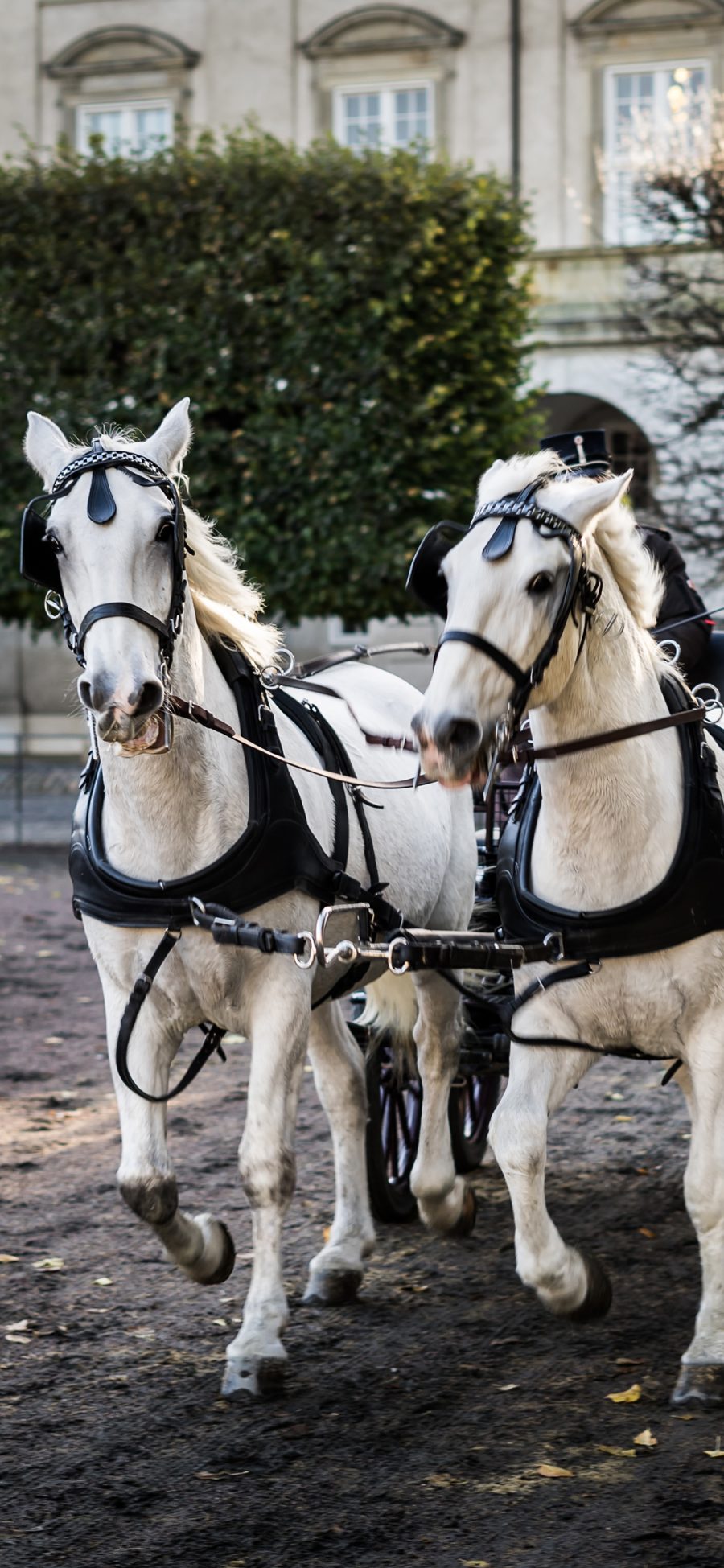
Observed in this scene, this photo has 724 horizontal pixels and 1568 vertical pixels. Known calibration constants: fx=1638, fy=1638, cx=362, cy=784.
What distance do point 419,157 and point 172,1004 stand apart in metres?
13.5

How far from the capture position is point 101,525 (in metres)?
3.44

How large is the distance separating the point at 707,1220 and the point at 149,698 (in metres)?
1.68

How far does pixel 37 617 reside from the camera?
16469 millimetres

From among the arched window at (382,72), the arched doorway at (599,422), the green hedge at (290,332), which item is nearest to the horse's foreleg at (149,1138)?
the green hedge at (290,332)

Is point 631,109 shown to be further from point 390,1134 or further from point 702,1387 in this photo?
point 702,1387

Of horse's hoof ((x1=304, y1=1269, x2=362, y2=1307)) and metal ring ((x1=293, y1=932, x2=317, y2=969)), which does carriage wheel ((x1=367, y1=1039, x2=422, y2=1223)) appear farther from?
metal ring ((x1=293, y1=932, x2=317, y2=969))

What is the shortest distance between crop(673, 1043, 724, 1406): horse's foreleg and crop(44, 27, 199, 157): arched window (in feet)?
73.4

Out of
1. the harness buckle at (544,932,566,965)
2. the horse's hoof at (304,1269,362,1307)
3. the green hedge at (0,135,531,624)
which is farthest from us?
the green hedge at (0,135,531,624)

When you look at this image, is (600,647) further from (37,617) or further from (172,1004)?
(37,617)

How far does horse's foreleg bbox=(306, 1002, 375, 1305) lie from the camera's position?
468cm

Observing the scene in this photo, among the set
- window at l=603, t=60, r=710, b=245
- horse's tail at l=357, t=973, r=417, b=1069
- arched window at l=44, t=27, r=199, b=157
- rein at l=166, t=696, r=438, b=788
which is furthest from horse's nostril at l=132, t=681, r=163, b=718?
arched window at l=44, t=27, r=199, b=157

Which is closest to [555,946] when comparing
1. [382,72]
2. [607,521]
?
[607,521]

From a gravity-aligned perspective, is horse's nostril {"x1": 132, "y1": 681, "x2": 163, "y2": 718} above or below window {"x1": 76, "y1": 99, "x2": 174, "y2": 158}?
below

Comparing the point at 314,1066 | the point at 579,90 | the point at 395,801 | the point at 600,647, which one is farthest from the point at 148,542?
the point at 579,90
